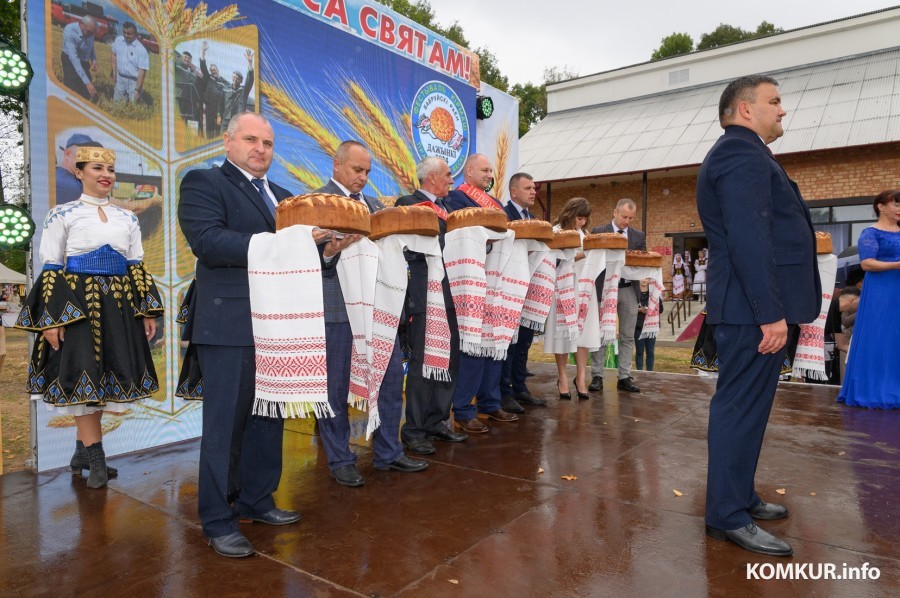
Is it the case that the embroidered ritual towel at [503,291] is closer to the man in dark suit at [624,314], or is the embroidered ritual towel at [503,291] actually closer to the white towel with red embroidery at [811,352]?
the white towel with red embroidery at [811,352]

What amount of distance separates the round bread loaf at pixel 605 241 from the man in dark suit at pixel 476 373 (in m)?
1.22

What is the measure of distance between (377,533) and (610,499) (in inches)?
45.3

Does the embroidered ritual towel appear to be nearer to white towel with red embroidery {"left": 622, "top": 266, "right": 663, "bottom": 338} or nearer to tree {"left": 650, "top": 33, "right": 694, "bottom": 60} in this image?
white towel with red embroidery {"left": 622, "top": 266, "right": 663, "bottom": 338}

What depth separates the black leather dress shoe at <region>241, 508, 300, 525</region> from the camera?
257cm

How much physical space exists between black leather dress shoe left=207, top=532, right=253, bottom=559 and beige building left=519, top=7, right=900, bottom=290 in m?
14.4

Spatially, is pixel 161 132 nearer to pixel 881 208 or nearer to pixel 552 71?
pixel 881 208

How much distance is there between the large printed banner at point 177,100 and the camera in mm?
3281

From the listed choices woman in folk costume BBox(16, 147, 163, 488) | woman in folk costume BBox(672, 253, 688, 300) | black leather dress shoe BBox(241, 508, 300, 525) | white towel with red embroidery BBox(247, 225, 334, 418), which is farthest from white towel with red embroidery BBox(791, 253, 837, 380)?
woman in folk costume BBox(672, 253, 688, 300)

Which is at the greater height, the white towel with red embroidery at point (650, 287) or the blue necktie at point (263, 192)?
the blue necktie at point (263, 192)

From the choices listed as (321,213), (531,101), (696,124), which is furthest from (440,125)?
(531,101)

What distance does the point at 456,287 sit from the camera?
12.1 feet

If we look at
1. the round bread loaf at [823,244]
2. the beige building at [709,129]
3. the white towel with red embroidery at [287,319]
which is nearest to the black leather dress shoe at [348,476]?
the white towel with red embroidery at [287,319]

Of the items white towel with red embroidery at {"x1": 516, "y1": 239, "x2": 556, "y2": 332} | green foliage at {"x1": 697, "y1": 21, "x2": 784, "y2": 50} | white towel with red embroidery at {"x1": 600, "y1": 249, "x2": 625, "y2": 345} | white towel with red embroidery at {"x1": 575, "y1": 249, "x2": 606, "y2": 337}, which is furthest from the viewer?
green foliage at {"x1": 697, "y1": 21, "x2": 784, "y2": 50}

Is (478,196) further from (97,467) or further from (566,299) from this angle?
(97,467)
